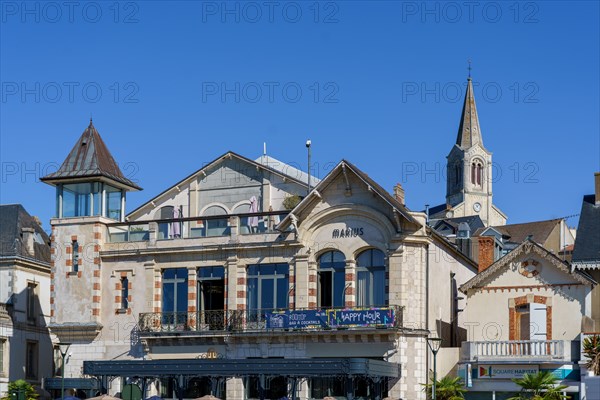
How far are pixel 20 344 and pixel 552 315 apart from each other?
25.5 meters

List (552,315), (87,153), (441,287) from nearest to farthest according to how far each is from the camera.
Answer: (552,315) → (441,287) → (87,153)

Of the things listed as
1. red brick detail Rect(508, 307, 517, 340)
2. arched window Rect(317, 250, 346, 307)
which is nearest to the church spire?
arched window Rect(317, 250, 346, 307)

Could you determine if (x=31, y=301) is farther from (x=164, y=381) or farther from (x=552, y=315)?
(x=552, y=315)

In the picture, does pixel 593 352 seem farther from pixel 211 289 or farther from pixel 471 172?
pixel 471 172

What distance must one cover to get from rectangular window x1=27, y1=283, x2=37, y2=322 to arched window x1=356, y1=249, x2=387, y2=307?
1949 cm

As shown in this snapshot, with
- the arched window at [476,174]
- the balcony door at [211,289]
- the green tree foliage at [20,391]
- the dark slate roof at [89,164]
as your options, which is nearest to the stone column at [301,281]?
the balcony door at [211,289]

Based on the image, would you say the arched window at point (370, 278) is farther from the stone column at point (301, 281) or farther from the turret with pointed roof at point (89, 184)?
the turret with pointed roof at point (89, 184)

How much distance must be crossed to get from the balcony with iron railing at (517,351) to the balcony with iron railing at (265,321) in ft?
9.28

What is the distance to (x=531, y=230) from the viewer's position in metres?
72.8

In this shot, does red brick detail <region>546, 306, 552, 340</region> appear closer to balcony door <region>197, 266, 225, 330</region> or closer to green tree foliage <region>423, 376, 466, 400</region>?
green tree foliage <region>423, 376, 466, 400</region>

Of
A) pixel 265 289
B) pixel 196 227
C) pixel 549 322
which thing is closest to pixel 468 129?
pixel 196 227

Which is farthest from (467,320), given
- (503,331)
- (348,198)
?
(348,198)

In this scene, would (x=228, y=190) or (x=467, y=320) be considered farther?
(x=228, y=190)

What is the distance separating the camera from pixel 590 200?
4628cm
